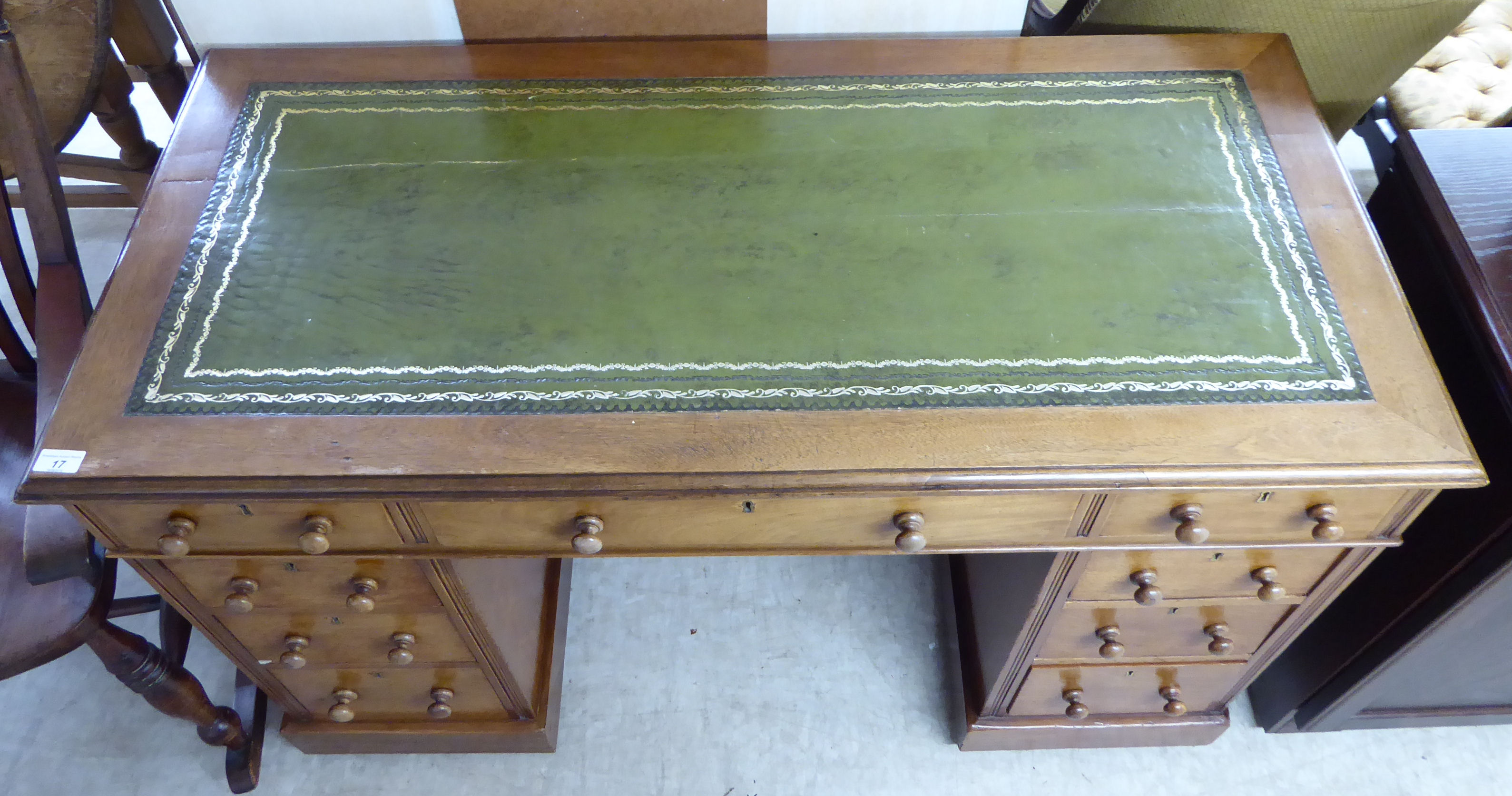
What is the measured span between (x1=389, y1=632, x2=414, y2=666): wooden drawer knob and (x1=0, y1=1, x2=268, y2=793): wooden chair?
0.37 m

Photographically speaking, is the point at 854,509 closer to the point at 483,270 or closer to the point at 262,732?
the point at 483,270

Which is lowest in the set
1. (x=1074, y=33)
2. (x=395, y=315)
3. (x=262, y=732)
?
(x=262, y=732)

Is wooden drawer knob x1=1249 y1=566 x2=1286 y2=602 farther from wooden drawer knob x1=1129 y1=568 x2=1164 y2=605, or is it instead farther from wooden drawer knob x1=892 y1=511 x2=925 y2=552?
wooden drawer knob x1=892 y1=511 x2=925 y2=552

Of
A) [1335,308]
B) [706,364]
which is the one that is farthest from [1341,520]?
[706,364]

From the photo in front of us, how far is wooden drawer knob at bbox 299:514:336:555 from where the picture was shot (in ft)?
3.31

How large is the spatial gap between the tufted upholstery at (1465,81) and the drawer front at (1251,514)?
41.2 inches

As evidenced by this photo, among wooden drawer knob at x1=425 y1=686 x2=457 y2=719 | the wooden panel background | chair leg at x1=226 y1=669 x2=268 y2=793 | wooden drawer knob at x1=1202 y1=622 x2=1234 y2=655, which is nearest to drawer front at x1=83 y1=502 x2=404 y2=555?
wooden drawer knob at x1=425 y1=686 x2=457 y2=719

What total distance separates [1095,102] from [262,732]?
167 centimetres

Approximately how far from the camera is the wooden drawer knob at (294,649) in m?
1.29

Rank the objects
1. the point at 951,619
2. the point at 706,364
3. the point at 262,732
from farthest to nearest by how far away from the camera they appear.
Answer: the point at 951,619 → the point at 262,732 → the point at 706,364

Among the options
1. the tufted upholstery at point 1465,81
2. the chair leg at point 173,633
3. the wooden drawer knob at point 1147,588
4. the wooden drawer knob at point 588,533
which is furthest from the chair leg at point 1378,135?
the chair leg at point 173,633

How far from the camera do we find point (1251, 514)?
3.42ft

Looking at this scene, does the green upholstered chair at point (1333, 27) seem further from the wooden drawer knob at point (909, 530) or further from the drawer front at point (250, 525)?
the drawer front at point (250, 525)

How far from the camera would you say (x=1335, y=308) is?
106 centimetres
